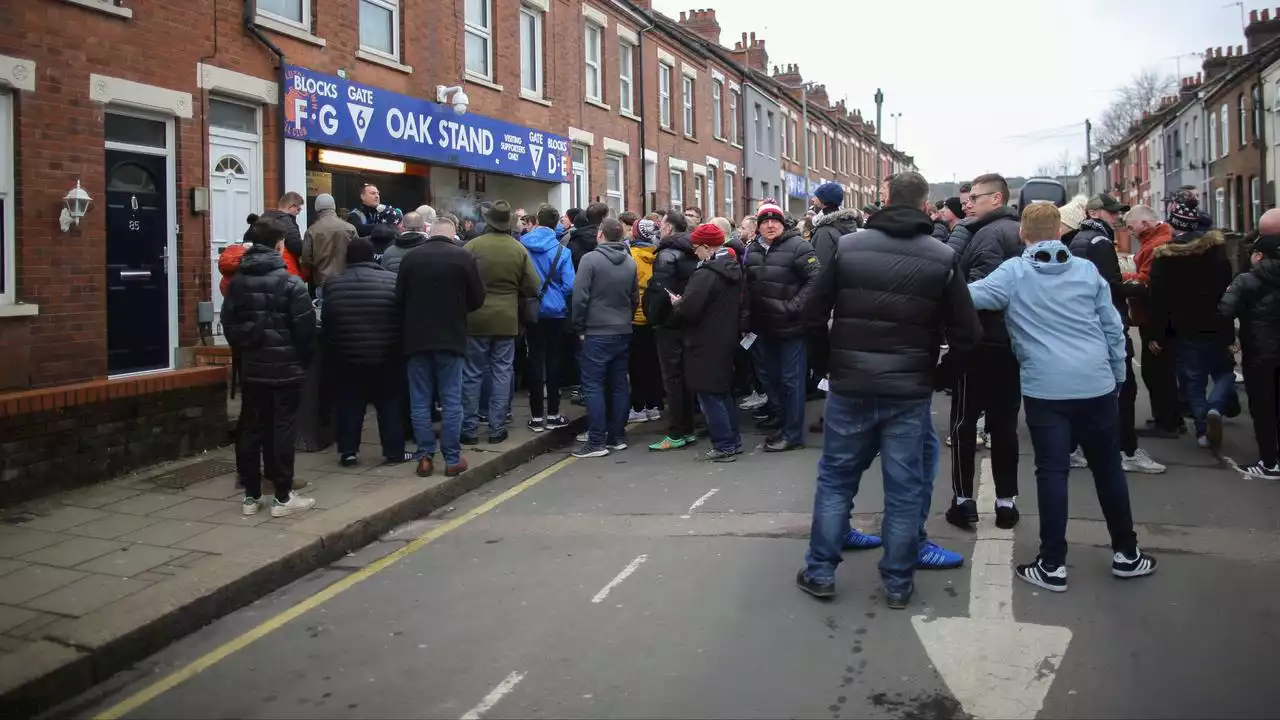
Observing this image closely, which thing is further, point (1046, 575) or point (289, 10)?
point (289, 10)

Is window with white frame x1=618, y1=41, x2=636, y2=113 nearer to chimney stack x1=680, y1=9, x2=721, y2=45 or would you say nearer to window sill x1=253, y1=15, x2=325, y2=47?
chimney stack x1=680, y1=9, x2=721, y2=45

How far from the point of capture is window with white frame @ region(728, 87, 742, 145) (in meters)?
31.4

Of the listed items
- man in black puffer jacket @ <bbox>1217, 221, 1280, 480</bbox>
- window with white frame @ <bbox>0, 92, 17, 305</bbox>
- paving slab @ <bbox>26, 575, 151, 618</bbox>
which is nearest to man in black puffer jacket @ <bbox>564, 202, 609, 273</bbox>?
window with white frame @ <bbox>0, 92, 17, 305</bbox>

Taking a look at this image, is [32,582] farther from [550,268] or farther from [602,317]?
[550,268]

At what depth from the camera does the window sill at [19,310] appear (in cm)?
814

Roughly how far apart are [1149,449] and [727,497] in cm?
397

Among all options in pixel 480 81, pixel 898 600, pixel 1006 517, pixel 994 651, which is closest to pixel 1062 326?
pixel 1006 517

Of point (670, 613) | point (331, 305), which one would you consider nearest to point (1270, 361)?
point (670, 613)

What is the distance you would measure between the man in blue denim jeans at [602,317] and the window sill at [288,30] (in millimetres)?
5245

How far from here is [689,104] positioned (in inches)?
1098

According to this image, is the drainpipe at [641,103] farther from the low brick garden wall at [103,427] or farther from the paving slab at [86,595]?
the paving slab at [86,595]

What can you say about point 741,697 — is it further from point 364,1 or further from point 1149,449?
point 364,1

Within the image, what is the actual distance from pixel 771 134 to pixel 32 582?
33.6 metres

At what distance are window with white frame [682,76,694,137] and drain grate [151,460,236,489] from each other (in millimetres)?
21079
